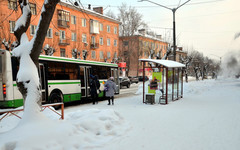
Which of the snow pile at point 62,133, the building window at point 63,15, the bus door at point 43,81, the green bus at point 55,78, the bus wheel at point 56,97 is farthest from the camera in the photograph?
the building window at point 63,15

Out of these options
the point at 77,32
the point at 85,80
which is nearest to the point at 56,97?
the point at 85,80

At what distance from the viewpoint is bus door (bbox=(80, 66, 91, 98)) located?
12453 mm

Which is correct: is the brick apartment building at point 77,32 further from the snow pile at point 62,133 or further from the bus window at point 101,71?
the snow pile at point 62,133

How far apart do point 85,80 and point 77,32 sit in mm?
27639

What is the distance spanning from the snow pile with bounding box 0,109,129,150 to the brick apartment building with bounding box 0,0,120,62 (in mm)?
19977

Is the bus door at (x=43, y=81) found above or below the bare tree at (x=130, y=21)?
below

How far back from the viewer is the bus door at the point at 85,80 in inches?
490

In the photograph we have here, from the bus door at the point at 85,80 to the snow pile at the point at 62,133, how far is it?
19.0 ft

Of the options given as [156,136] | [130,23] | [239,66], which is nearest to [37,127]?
[156,136]

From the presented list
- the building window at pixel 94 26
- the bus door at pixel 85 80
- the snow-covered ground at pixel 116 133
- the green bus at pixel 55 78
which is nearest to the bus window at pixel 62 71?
the green bus at pixel 55 78

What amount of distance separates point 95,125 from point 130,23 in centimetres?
4264

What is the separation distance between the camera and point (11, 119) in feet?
22.9

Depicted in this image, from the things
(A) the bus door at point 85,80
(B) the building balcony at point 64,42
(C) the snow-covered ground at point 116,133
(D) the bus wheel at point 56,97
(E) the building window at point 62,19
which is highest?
(E) the building window at point 62,19

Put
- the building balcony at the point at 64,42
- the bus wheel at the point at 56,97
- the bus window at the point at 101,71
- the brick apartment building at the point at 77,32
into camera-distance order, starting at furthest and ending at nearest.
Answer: the building balcony at the point at 64,42 → the brick apartment building at the point at 77,32 → the bus window at the point at 101,71 → the bus wheel at the point at 56,97
